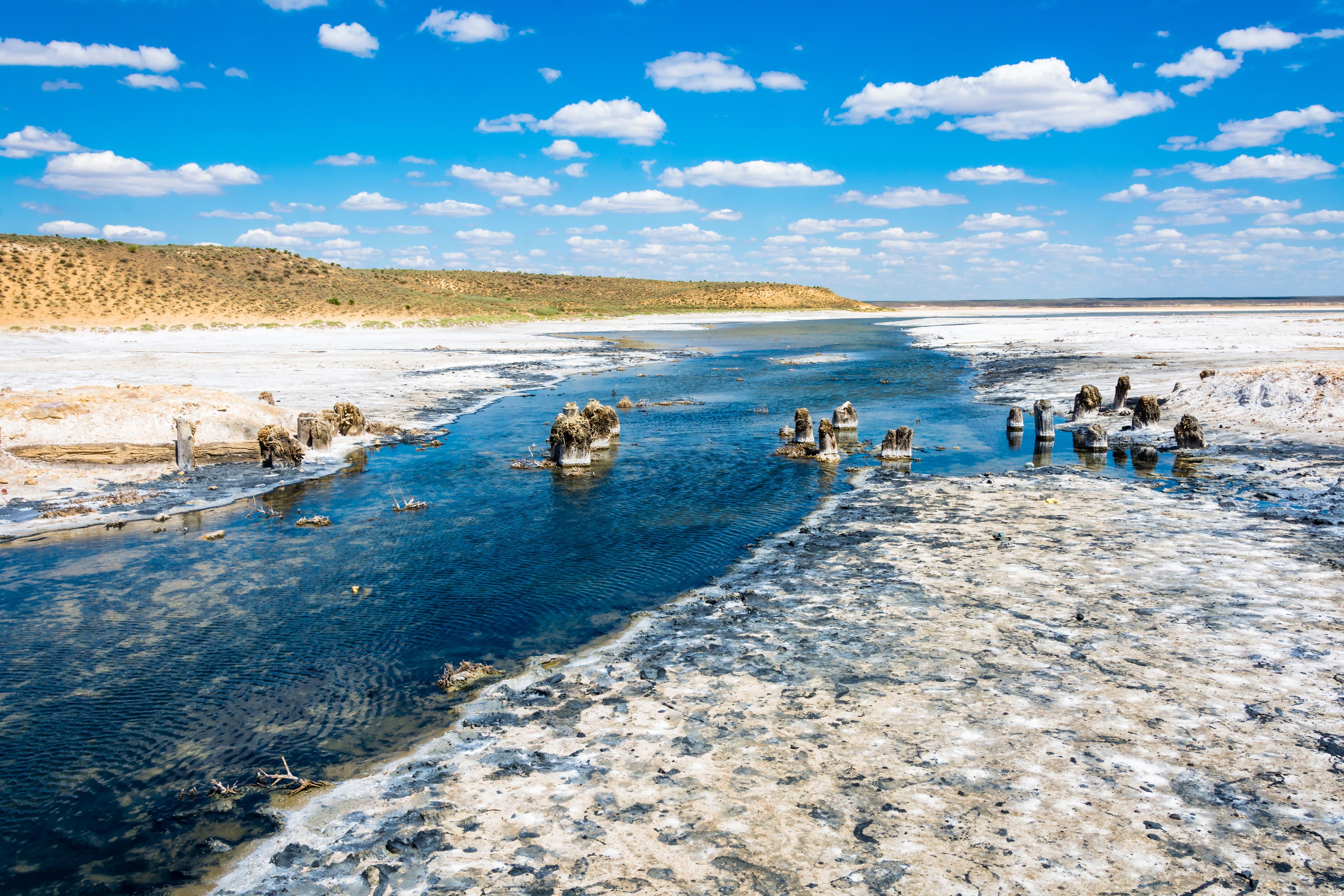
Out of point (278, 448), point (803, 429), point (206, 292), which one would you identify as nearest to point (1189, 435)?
point (803, 429)

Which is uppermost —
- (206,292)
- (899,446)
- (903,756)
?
(206,292)

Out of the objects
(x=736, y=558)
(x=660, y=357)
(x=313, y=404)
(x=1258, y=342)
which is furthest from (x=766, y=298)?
(x=736, y=558)

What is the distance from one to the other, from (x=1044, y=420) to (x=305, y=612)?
19.5 m

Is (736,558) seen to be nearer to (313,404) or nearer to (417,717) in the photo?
(417,717)

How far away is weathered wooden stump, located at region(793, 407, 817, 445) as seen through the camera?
2125 cm

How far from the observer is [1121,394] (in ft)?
81.4

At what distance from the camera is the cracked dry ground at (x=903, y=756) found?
5043mm

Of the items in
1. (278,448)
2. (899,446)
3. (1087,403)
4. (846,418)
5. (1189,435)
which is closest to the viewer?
(1189,435)

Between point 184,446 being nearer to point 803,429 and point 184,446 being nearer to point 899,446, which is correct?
point 803,429

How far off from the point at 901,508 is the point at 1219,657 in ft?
23.4

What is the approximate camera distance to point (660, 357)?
5331cm

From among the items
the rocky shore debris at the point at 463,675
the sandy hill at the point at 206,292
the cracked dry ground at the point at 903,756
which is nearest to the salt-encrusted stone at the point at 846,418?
the cracked dry ground at the point at 903,756

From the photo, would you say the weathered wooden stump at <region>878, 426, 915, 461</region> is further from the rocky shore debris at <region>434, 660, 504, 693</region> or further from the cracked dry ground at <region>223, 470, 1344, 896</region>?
the rocky shore debris at <region>434, 660, 504, 693</region>

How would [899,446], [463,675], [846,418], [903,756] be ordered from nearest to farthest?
1. [903,756]
2. [463,675]
3. [899,446]
4. [846,418]
